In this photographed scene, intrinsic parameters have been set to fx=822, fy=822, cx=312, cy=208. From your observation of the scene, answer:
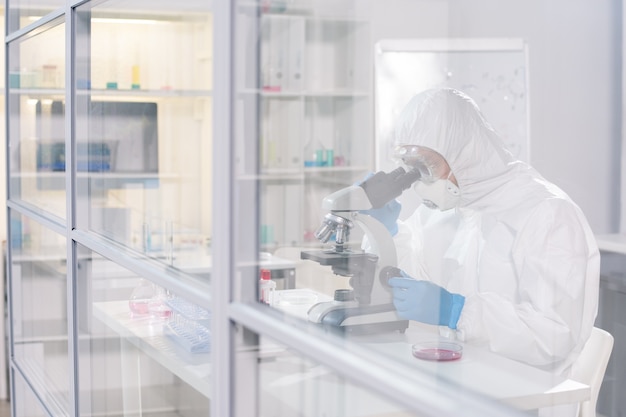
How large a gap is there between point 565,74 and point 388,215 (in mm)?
419

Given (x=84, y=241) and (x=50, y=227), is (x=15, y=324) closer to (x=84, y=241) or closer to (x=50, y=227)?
(x=50, y=227)

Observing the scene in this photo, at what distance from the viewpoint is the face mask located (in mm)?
1205

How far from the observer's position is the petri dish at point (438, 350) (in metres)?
0.81

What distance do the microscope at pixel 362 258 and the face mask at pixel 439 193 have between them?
0.9 inches

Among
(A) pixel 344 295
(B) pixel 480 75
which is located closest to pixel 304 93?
(A) pixel 344 295

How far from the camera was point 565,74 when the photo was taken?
4.34 feet

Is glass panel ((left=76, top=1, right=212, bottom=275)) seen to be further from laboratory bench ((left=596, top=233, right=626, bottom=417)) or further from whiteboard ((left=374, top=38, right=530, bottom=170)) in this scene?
laboratory bench ((left=596, top=233, right=626, bottom=417))

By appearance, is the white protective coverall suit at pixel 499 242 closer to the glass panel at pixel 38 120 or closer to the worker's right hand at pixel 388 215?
the worker's right hand at pixel 388 215

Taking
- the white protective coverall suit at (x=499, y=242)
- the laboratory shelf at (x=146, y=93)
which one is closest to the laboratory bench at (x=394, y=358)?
the white protective coverall suit at (x=499, y=242)

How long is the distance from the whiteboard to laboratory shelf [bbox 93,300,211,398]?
1.37ft

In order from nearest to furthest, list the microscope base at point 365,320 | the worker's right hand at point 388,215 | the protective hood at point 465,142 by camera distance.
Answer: the microscope base at point 365,320 → the worker's right hand at point 388,215 → the protective hood at point 465,142

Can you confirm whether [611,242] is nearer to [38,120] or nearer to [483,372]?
[483,372]

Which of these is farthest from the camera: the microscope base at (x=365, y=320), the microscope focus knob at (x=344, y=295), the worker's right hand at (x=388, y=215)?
the worker's right hand at (x=388, y=215)

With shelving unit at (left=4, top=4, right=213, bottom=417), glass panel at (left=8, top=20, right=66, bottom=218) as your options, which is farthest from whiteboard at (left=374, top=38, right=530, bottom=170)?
glass panel at (left=8, top=20, right=66, bottom=218)
